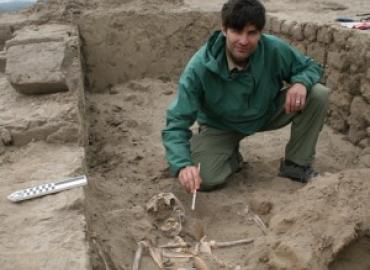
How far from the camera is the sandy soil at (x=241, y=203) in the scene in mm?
2367

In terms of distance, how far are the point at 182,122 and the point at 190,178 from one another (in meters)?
0.43

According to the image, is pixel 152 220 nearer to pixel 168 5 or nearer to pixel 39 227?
pixel 39 227

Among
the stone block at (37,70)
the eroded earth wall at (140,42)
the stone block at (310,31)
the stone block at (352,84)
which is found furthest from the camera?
the eroded earth wall at (140,42)

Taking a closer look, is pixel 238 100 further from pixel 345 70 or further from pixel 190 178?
pixel 345 70

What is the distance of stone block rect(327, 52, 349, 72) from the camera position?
4484 mm

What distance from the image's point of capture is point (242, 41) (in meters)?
3.31

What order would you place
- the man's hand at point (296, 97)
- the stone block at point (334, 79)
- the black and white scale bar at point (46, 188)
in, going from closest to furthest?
the black and white scale bar at point (46, 188) → the man's hand at point (296, 97) → the stone block at point (334, 79)

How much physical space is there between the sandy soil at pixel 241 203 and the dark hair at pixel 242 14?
1056 mm

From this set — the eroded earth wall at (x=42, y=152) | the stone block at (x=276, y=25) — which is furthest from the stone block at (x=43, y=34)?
the stone block at (x=276, y=25)

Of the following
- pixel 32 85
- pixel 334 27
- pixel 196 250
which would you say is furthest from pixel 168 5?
pixel 196 250

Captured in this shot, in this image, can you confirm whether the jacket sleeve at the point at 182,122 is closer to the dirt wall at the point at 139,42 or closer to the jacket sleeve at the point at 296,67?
the jacket sleeve at the point at 296,67

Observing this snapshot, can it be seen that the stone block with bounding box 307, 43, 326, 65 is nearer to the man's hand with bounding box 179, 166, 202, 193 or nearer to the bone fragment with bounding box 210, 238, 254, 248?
the man's hand with bounding box 179, 166, 202, 193

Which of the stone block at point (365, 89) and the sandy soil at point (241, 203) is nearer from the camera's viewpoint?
the sandy soil at point (241, 203)

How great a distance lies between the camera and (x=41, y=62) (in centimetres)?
414
